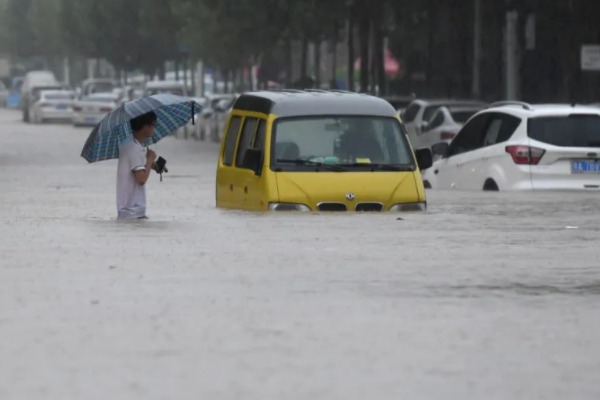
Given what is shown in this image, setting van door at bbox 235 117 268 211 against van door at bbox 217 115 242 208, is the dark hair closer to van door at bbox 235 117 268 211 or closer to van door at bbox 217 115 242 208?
van door at bbox 235 117 268 211

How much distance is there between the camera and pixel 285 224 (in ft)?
56.0

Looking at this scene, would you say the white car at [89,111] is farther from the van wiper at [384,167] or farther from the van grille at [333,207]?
the van grille at [333,207]

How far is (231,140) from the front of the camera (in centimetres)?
2050

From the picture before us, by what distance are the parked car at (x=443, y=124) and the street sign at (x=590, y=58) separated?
18.5 ft

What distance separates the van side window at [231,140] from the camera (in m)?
20.2

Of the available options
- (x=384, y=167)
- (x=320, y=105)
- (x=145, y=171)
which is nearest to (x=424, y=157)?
(x=384, y=167)

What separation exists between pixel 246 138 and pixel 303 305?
8.58 metres

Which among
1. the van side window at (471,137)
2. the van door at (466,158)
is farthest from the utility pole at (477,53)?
the van side window at (471,137)

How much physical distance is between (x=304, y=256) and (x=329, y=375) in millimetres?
5528

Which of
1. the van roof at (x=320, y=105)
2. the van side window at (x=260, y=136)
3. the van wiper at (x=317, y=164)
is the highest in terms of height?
the van roof at (x=320, y=105)

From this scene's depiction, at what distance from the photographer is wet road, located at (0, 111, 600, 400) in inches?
342

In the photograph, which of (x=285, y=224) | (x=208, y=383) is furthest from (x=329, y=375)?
(x=285, y=224)

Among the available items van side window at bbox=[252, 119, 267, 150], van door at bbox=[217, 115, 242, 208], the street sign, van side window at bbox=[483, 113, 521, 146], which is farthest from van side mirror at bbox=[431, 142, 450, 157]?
the street sign

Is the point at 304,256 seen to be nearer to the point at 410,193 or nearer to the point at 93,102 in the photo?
the point at 410,193
